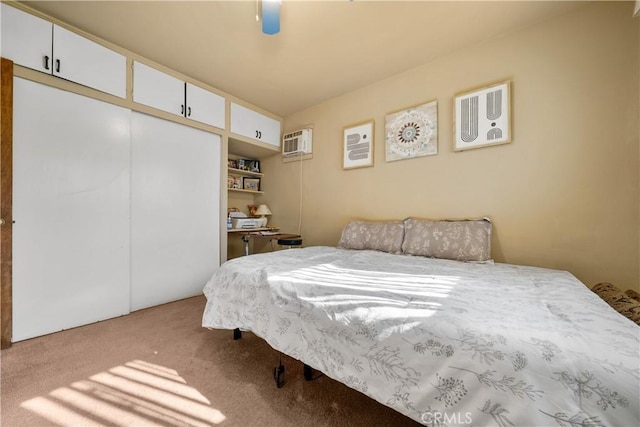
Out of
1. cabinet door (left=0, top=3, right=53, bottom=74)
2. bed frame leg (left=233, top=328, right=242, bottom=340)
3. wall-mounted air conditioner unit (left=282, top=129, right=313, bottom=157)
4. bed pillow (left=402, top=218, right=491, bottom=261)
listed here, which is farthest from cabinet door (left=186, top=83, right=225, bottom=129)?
bed pillow (left=402, top=218, right=491, bottom=261)

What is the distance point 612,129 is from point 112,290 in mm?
4135

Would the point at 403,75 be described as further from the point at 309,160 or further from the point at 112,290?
the point at 112,290

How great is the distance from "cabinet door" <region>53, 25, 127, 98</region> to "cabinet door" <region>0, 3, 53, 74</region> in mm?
46

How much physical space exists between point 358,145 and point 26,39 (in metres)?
2.90

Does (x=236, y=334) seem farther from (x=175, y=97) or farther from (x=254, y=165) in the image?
(x=254, y=165)

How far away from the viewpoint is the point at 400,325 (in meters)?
0.82

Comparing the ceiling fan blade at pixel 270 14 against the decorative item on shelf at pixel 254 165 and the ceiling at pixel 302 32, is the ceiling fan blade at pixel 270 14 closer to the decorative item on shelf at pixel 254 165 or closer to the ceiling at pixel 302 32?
the ceiling at pixel 302 32

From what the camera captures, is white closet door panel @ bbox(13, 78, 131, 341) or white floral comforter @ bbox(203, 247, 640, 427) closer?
white floral comforter @ bbox(203, 247, 640, 427)

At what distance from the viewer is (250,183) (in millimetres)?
3773

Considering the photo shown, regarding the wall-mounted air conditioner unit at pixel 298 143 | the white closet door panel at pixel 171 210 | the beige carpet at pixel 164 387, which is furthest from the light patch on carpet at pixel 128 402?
the wall-mounted air conditioner unit at pixel 298 143

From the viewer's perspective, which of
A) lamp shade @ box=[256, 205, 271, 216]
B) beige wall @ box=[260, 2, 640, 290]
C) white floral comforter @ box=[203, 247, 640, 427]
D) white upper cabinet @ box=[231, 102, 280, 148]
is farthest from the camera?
lamp shade @ box=[256, 205, 271, 216]

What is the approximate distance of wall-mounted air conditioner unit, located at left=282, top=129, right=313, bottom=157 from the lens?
10.6 feet

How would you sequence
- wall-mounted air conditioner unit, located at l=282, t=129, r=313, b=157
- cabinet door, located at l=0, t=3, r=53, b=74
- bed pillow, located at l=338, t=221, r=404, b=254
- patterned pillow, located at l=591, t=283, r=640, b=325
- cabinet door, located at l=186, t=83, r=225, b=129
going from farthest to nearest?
wall-mounted air conditioner unit, located at l=282, t=129, r=313, b=157
cabinet door, located at l=186, t=83, r=225, b=129
bed pillow, located at l=338, t=221, r=404, b=254
cabinet door, located at l=0, t=3, r=53, b=74
patterned pillow, located at l=591, t=283, r=640, b=325

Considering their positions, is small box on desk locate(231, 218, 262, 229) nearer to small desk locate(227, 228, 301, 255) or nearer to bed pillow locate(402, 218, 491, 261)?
small desk locate(227, 228, 301, 255)
